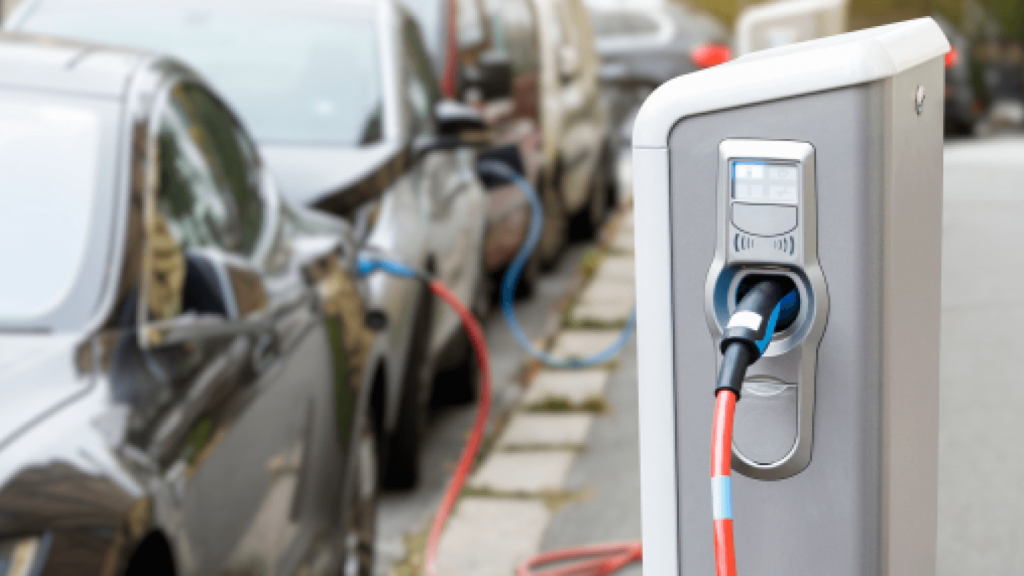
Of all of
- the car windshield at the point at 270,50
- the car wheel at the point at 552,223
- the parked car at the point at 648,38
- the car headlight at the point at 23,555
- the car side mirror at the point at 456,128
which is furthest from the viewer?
the parked car at the point at 648,38

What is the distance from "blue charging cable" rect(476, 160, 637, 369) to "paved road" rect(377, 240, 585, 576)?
0.32 feet

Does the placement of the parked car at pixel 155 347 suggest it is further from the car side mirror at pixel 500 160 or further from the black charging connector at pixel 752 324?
the car side mirror at pixel 500 160

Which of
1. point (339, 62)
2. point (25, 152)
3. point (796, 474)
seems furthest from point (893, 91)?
point (339, 62)

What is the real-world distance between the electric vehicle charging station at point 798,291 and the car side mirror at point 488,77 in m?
5.26

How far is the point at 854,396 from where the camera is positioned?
1646mm

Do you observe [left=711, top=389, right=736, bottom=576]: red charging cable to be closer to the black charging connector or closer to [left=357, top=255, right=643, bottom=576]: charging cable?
the black charging connector

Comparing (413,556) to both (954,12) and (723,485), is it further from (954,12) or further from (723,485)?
(954,12)

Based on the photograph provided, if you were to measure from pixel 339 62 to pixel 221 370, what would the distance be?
2.68 metres

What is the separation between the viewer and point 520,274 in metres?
8.29

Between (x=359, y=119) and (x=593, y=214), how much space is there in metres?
5.69

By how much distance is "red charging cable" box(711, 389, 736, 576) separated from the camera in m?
1.60

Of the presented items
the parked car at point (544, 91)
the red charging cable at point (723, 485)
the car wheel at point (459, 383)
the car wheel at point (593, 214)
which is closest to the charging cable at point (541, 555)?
the car wheel at point (459, 383)

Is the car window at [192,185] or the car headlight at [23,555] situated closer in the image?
the car headlight at [23,555]

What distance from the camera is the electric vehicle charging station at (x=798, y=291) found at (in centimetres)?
162
